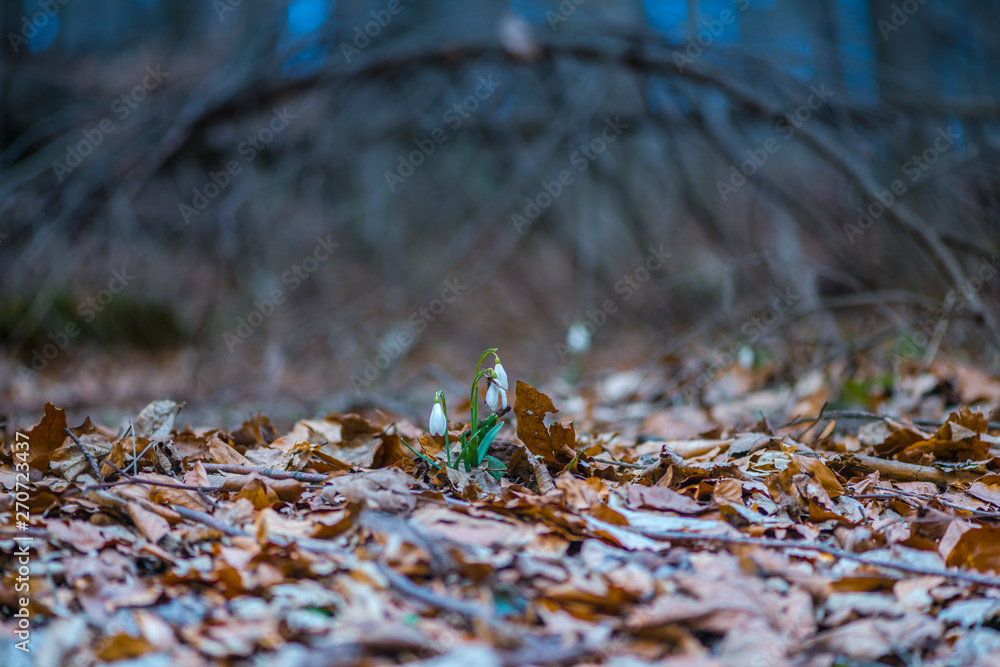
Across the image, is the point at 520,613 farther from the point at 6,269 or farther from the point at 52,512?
the point at 6,269

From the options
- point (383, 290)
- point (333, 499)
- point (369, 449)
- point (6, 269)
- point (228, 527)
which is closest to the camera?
point (228, 527)

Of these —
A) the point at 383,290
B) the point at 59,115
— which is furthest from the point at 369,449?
the point at 59,115

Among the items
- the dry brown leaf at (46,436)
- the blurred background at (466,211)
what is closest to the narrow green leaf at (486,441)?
the dry brown leaf at (46,436)
